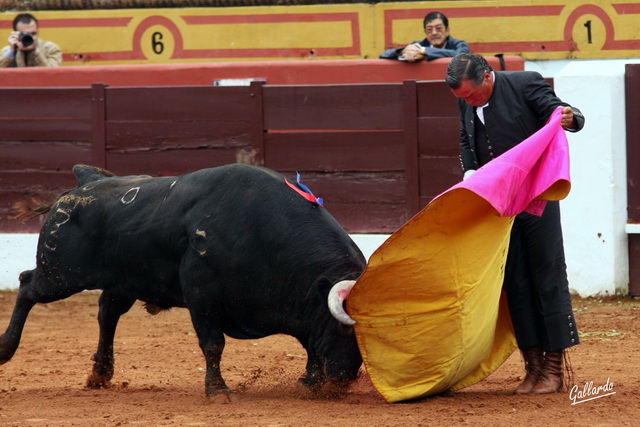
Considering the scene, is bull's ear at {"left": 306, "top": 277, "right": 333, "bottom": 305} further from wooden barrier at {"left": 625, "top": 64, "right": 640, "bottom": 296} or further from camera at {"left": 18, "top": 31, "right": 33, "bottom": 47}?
camera at {"left": 18, "top": 31, "right": 33, "bottom": 47}

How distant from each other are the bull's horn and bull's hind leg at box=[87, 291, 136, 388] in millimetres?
1331

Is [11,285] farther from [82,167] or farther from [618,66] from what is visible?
[618,66]

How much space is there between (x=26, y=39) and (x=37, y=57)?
317mm

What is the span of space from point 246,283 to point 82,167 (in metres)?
1.38

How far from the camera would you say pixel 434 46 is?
8531 mm

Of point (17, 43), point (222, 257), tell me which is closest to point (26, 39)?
point (17, 43)

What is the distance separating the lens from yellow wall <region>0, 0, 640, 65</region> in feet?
30.8

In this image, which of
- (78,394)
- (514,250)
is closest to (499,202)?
(514,250)

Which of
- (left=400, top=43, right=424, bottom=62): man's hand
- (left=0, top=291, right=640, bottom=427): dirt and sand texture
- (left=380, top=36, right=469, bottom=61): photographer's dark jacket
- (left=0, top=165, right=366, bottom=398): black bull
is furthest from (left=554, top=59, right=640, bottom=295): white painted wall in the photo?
(left=0, top=165, right=366, bottom=398): black bull

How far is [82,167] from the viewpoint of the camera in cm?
551

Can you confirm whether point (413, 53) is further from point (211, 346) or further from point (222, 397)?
point (222, 397)

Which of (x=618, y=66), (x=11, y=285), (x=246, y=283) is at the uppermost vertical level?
(x=618, y=66)

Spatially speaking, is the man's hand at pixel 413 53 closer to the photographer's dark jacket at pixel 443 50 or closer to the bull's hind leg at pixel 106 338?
the photographer's dark jacket at pixel 443 50

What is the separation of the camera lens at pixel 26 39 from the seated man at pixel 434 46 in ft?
10.0
